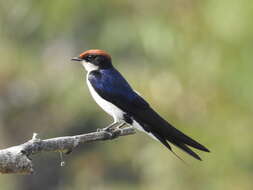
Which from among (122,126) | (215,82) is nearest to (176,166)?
(215,82)

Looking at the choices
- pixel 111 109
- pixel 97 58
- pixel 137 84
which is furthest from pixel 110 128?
pixel 137 84

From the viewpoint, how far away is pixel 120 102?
15.4 feet

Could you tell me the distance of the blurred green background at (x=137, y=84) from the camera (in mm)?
9586

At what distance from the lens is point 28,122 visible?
1277cm

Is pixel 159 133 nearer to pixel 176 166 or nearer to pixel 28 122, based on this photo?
pixel 176 166

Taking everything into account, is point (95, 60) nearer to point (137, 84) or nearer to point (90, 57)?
point (90, 57)

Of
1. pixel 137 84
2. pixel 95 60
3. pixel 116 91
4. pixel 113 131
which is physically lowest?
pixel 113 131

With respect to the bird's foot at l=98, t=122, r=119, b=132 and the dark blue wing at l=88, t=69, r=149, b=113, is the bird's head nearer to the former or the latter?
the dark blue wing at l=88, t=69, r=149, b=113

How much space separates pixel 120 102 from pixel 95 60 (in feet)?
1.22

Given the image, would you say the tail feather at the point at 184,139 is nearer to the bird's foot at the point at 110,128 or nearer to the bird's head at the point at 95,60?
the bird's foot at the point at 110,128

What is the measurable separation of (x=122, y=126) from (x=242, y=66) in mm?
4784

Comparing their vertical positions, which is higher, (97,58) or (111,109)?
(97,58)

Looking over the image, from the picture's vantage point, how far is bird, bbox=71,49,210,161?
4.42 metres

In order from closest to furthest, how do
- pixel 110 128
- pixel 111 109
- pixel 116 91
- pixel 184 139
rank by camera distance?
pixel 184 139 < pixel 110 128 < pixel 111 109 < pixel 116 91
